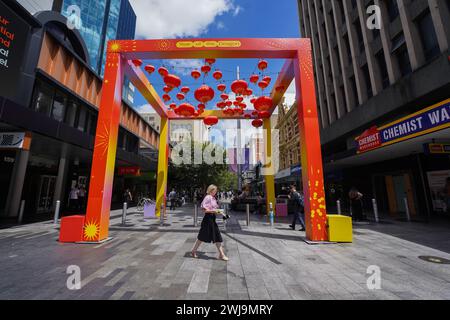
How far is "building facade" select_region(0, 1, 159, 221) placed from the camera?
8.74 metres

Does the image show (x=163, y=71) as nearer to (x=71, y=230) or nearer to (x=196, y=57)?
(x=196, y=57)

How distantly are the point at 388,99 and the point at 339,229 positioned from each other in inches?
424

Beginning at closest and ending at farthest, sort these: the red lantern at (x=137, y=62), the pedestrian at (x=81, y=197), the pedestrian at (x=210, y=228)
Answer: the pedestrian at (x=210, y=228)
the red lantern at (x=137, y=62)
the pedestrian at (x=81, y=197)

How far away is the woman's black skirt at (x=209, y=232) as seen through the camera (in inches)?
204

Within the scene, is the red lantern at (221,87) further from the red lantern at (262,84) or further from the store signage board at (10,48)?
the store signage board at (10,48)

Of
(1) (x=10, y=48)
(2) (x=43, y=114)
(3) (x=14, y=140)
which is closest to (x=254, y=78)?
(2) (x=43, y=114)

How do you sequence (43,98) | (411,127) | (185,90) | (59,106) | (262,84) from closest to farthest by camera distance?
(411,127)
(262,84)
(185,90)
(43,98)
(59,106)

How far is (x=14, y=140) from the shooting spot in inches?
328

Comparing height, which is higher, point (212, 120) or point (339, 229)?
point (212, 120)

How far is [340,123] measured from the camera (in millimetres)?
18109

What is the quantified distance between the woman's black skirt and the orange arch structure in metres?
3.76

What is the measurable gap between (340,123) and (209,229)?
1771 centimetres

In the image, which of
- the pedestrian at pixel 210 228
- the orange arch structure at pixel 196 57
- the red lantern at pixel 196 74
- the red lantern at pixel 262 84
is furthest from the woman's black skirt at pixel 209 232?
the red lantern at pixel 262 84
